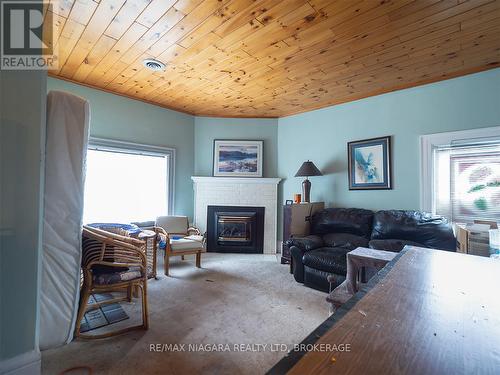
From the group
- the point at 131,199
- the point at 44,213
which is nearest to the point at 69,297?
the point at 44,213

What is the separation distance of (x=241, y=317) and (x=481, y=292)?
1.80 metres

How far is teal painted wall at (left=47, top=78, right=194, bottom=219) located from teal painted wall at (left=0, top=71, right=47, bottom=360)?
2.37 metres

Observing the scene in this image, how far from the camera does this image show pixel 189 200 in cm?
446

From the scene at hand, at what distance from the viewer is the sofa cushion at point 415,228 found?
2.54 m

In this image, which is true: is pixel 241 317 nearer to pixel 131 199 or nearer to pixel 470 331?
pixel 470 331

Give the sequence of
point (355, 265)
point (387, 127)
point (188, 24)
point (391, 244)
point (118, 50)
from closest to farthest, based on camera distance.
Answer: point (355, 265), point (188, 24), point (118, 50), point (391, 244), point (387, 127)

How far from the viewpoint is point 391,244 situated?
2.57 meters

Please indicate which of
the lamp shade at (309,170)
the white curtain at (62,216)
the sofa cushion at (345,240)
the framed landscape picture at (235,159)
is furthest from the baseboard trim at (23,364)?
the framed landscape picture at (235,159)

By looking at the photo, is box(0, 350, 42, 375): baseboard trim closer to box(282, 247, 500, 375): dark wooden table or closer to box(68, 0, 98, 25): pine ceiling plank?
box(282, 247, 500, 375): dark wooden table

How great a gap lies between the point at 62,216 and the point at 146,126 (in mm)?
2756

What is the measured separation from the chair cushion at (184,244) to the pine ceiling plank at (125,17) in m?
2.46

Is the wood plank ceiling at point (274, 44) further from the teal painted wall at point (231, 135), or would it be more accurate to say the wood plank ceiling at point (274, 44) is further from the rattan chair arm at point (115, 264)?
the rattan chair arm at point (115, 264)

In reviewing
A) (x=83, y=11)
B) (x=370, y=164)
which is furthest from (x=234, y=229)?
(x=83, y=11)

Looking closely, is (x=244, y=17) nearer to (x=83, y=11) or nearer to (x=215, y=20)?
(x=215, y=20)
